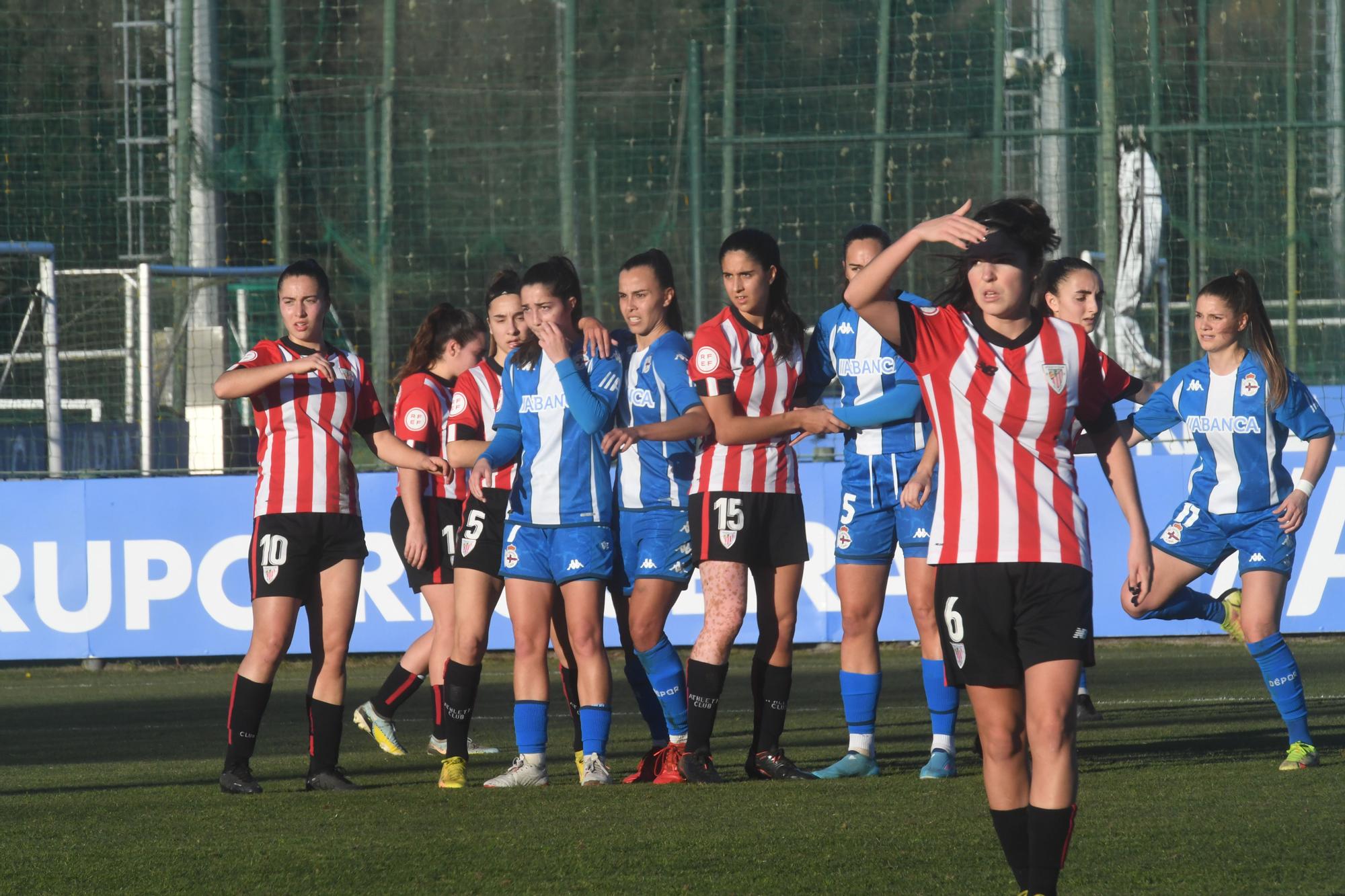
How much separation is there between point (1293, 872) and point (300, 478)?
3552mm

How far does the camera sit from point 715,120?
49.2 feet

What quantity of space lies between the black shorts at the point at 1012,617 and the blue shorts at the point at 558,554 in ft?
7.25

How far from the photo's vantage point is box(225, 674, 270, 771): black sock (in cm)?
621

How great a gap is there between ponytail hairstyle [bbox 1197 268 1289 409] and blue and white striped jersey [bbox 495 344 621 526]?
2.41 meters

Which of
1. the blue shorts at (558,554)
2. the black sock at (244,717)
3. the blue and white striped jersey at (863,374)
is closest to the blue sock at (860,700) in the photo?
the blue and white striped jersey at (863,374)

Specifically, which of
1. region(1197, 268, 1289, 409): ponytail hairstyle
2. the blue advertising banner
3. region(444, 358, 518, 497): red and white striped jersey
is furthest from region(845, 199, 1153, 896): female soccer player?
the blue advertising banner

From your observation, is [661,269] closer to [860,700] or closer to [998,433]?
[860,700]

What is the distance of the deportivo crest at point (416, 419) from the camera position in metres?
7.38

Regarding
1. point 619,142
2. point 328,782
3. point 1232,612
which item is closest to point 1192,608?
point 1232,612

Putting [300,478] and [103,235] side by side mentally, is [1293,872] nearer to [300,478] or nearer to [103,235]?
[300,478]

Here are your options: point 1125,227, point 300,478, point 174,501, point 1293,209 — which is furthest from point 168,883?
point 1293,209

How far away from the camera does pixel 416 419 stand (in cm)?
739

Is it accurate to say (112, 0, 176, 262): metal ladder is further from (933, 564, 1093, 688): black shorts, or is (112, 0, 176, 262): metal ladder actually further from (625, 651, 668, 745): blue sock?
(933, 564, 1093, 688): black shorts

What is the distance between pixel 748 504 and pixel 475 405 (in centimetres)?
132
